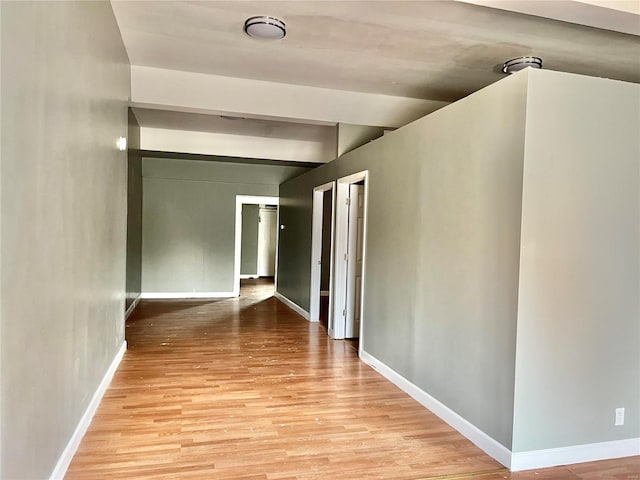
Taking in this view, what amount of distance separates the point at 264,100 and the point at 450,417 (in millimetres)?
3861

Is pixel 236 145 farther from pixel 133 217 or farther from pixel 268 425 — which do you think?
pixel 268 425

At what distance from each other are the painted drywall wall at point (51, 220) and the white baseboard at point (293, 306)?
11.7 ft

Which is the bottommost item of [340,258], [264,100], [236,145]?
[340,258]

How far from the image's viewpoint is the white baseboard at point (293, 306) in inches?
261

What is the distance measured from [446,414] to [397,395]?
56 cm

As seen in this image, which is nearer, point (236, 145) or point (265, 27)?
point (265, 27)

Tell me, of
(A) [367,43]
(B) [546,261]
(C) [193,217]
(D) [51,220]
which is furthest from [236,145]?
(B) [546,261]

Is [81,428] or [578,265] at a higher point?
[578,265]

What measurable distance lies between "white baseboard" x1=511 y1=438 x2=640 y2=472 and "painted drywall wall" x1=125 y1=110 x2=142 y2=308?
5165 mm

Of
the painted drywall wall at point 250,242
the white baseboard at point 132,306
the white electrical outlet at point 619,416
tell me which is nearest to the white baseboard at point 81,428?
the white baseboard at point 132,306

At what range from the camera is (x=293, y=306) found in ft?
24.1

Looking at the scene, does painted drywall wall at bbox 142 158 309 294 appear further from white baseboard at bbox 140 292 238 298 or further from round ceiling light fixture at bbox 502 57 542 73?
round ceiling light fixture at bbox 502 57 542 73

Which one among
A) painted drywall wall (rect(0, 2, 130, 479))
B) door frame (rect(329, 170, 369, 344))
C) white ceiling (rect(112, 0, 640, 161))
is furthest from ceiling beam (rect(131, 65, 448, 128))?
painted drywall wall (rect(0, 2, 130, 479))

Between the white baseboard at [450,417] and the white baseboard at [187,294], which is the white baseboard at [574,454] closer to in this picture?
the white baseboard at [450,417]
